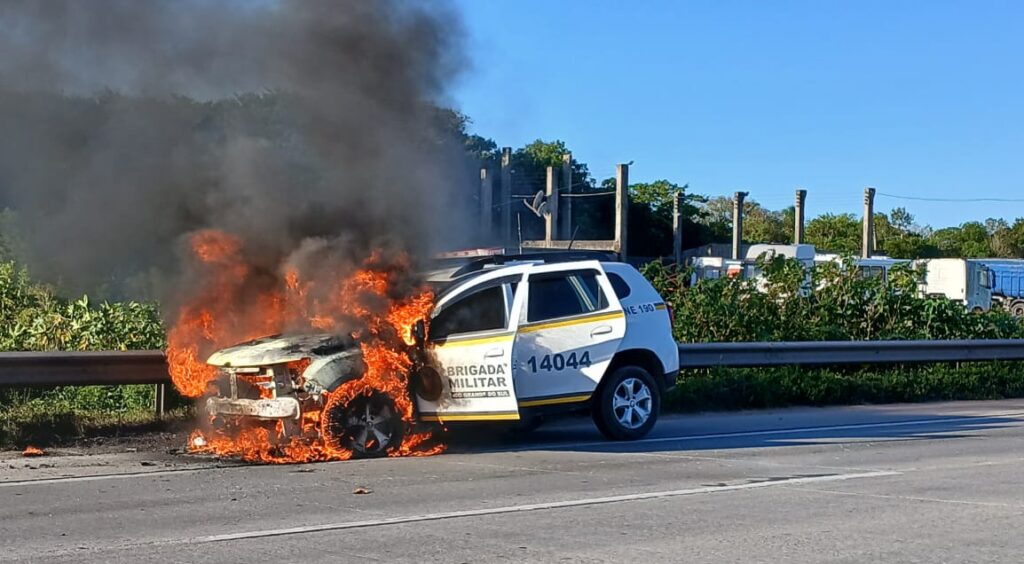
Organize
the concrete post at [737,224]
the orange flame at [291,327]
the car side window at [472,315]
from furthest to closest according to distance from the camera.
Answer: the concrete post at [737,224]
the car side window at [472,315]
the orange flame at [291,327]

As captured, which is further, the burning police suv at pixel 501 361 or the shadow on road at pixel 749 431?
the shadow on road at pixel 749 431

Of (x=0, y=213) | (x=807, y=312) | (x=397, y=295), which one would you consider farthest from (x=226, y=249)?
(x=807, y=312)

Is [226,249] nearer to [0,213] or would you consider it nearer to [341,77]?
[341,77]

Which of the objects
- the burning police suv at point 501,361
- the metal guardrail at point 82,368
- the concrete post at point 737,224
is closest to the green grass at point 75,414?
the metal guardrail at point 82,368

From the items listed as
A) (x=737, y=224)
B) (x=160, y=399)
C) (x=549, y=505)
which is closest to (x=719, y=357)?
(x=160, y=399)

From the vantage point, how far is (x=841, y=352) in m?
18.5

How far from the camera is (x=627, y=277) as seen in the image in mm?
12430

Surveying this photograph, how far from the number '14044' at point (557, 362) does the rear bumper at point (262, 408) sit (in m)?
2.30

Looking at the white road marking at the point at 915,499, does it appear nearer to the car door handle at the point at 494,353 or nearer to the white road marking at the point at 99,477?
the car door handle at the point at 494,353

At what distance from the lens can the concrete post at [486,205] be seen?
20.4 meters

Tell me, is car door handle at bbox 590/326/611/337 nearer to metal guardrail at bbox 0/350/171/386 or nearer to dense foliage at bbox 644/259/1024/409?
dense foliage at bbox 644/259/1024/409

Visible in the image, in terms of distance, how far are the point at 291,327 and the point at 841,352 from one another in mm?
9834

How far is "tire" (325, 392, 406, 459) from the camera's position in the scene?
35.5 feet

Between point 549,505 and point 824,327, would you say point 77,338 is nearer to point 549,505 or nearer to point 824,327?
point 549,505
